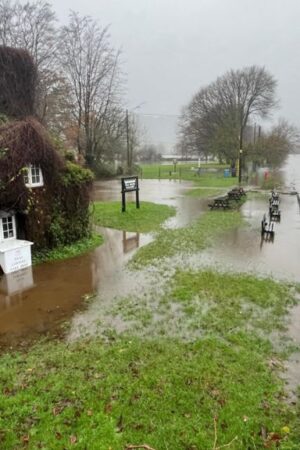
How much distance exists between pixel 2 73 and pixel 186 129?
112 feet

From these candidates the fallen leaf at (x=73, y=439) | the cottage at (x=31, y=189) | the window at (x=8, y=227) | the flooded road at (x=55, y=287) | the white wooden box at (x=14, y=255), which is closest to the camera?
the fallen leaf at (x=73, y=439)

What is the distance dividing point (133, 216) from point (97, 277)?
6578 mm

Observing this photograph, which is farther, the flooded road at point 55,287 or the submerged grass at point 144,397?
the flooded road at point 55,287

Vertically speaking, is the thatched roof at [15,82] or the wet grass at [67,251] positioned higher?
the thatched roof at [15,82]

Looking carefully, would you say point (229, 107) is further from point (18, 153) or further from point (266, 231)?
point (18, 153)

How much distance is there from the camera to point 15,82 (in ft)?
33.8

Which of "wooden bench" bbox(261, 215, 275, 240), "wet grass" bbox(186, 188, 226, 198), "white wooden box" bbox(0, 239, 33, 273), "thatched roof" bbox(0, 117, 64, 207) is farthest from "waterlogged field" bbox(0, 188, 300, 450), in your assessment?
"wet grass" bbox(186, 188, 226, 198)

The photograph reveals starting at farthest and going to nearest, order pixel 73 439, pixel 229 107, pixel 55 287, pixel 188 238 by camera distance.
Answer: pixel 229 107 → pixel 188 238 → pixel 55 287 → pixel 73 439

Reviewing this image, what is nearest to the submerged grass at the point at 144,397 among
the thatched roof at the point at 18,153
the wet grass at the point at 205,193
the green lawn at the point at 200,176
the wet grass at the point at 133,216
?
the thatched roof at the point at 18,153

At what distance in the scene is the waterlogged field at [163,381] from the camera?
3.14 metres

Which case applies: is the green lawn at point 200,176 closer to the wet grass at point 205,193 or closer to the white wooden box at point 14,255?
the wet grass at point 205,193

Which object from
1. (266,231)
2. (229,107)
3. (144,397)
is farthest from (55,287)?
(229,107)

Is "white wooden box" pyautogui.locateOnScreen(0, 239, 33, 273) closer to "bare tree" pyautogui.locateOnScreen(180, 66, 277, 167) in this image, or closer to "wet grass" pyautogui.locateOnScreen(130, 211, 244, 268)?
"wet grass" pyautogui.locateOnScreen(130, 211, 244, 268)

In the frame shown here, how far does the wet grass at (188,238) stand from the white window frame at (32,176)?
10.4 ft
